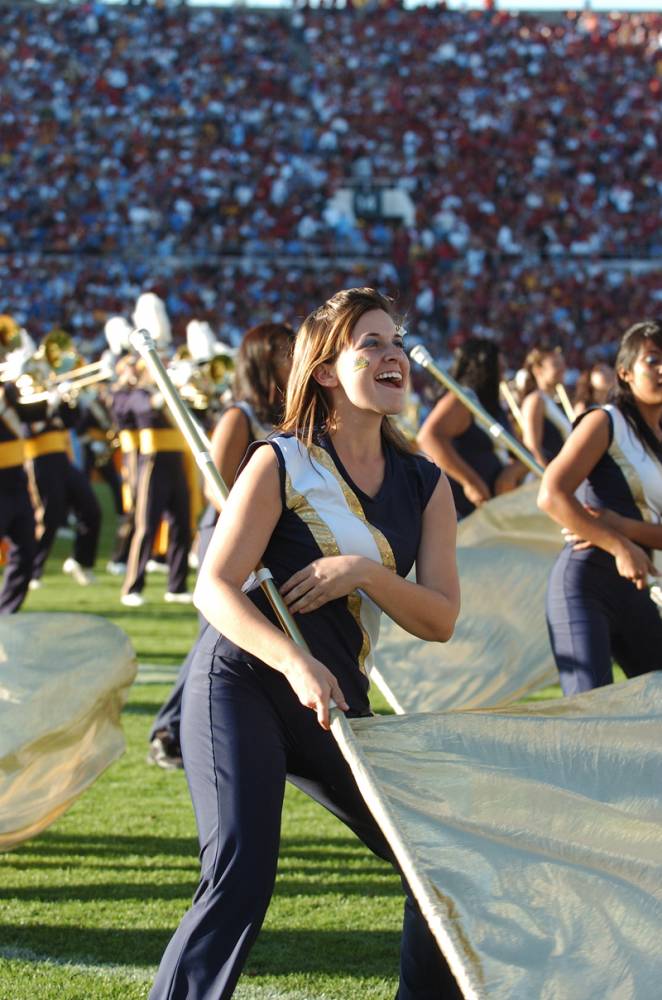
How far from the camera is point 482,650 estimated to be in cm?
644

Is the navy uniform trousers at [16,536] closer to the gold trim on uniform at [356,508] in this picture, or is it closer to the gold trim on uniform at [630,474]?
the gold trim on uniform at [630,474]

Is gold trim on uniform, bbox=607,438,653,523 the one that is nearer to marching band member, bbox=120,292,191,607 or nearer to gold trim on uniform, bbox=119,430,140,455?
marching band member, bbox=120,292,191,607

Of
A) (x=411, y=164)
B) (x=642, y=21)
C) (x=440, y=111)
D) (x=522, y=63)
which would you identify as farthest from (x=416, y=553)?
(x=642, y=21)

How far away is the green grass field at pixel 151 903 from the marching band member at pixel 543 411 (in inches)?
128

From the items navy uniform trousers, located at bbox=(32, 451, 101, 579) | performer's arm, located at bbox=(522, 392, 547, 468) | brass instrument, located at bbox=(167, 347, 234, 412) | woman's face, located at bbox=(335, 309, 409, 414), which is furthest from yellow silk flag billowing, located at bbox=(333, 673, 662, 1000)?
navy uniform trousers, located at bbox=(32, 451, 101, 579)

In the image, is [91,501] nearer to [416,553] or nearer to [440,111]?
[416,553]

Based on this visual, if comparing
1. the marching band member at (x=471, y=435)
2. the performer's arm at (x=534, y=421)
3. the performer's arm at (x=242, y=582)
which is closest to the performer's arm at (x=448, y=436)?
the marching band member at (x=471, y=435)

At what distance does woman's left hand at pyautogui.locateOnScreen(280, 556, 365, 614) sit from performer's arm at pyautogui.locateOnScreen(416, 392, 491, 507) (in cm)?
419

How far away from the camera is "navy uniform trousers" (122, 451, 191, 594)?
10.8m

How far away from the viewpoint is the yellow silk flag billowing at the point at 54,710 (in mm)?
4020

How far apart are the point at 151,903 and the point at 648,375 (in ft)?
6.90

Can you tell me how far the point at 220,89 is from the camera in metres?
33.7

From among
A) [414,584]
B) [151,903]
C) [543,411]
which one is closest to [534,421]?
[543,411]

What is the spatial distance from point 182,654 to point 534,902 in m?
6.42
